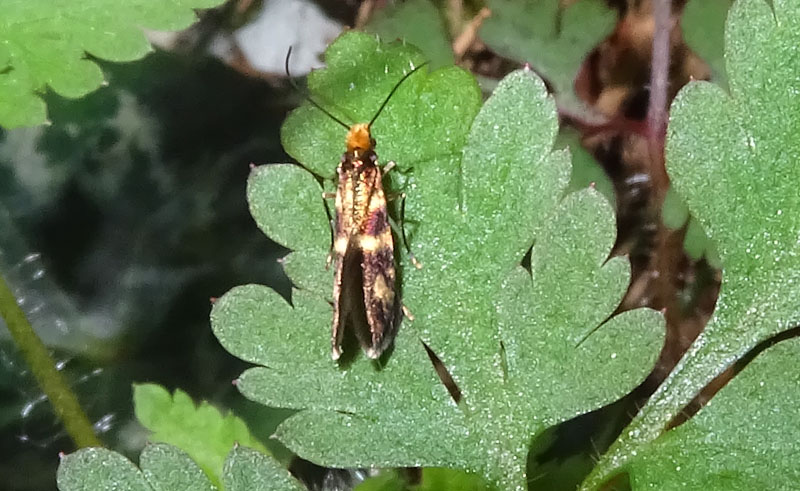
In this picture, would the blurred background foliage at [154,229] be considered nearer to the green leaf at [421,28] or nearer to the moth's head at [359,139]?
the green leaf at [421,28]

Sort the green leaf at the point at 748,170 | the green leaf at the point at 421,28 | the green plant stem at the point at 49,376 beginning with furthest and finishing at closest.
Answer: the green leaf at the point at 421,28
the green plant stem at the point at 49,376
the green leaf at the point at 748,170

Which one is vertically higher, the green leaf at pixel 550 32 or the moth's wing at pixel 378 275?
the green leaf at pixel 550 32

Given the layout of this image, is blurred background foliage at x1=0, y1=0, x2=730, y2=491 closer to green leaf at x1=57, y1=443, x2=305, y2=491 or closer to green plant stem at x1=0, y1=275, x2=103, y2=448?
green plant stem at x1=0, y1=275, x2=103, y2=448

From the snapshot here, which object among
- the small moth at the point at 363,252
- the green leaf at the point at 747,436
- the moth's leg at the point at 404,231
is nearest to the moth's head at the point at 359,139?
the small moth at the point at 363,252

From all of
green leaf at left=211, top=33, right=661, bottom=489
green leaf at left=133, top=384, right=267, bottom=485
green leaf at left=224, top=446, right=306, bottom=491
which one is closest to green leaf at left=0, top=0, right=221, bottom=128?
green leaf at left=211, top=33, right=661, bottom=489

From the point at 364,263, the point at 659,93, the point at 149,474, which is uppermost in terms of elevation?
the point at 659,93

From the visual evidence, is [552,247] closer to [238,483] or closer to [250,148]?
[238,483]

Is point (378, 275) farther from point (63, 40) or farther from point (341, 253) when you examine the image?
point (63, 40)

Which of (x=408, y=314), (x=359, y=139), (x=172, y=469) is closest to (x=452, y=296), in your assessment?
(x=408, y=314)
